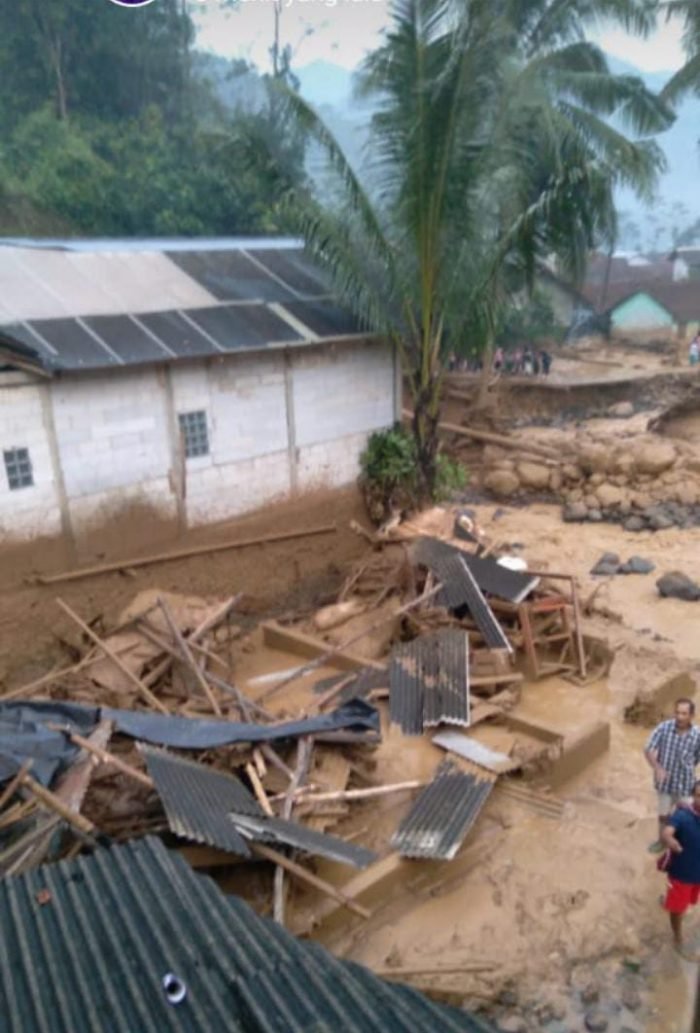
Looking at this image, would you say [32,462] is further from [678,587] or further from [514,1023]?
[678,587]

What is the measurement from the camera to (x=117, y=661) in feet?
33.2

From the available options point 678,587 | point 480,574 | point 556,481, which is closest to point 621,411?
point 556,481

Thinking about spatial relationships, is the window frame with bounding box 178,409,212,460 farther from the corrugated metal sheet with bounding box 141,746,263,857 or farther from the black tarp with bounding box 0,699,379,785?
the corrugated metal sheet with bounding box 141,746,263,857

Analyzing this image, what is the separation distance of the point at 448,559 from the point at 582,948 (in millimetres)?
6148

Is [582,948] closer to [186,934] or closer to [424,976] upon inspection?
[424,976]

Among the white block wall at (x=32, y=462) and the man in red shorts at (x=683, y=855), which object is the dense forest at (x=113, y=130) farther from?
the man in red shorts at (x=683, y=855)

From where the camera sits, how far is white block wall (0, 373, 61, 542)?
393 inches

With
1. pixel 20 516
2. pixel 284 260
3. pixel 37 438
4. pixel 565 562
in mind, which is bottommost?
pixel 565 562

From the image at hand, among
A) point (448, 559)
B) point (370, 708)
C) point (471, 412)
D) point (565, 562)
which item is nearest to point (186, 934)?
point (370, 708)

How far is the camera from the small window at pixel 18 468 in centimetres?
1007

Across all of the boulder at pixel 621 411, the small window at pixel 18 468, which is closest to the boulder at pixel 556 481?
the boulder at pixel 621 411

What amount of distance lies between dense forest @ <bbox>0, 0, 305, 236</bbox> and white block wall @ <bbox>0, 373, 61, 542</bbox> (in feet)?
44.1

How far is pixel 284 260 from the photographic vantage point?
1523 centimetres

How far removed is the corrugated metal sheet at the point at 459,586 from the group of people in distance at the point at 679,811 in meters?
3.68
